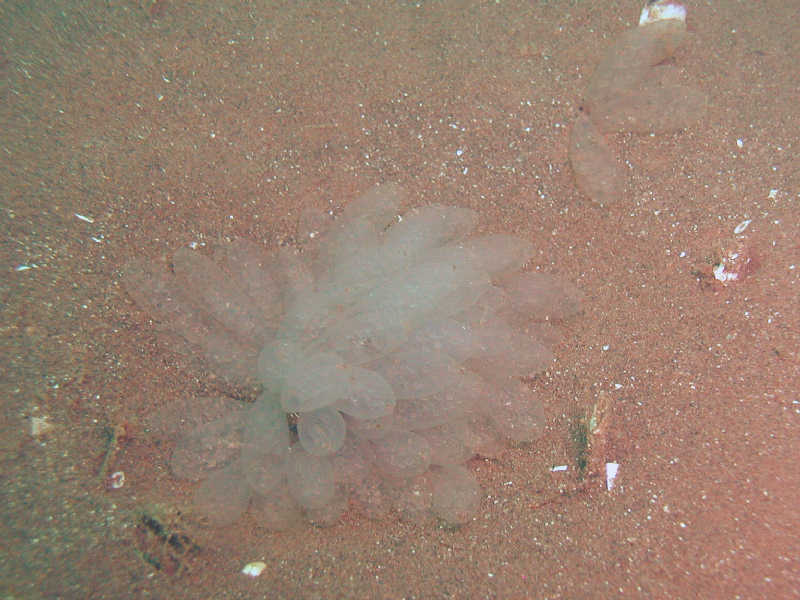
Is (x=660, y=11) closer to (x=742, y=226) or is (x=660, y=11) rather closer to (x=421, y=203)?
(x=742, y=226)

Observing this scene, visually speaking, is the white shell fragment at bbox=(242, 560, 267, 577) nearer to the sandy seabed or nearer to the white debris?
the sandy seabed

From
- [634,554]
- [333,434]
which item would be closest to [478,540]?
[634,554]

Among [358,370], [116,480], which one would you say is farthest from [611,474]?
[116,480]

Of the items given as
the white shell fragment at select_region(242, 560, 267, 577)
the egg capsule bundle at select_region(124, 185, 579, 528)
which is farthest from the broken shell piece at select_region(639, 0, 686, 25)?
the white shell fragment at select_region(242, 560, 267, 577)

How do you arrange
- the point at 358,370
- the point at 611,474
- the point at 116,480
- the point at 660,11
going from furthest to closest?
the point at 660,11 → the point at 611,474 → the point at 116,480 → the point at 358,370

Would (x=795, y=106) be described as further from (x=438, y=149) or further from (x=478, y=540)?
(x=478, y=540)

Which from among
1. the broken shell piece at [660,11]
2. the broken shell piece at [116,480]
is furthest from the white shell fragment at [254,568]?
the broken shell piece at [660,11]

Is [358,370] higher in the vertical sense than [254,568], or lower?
higher
